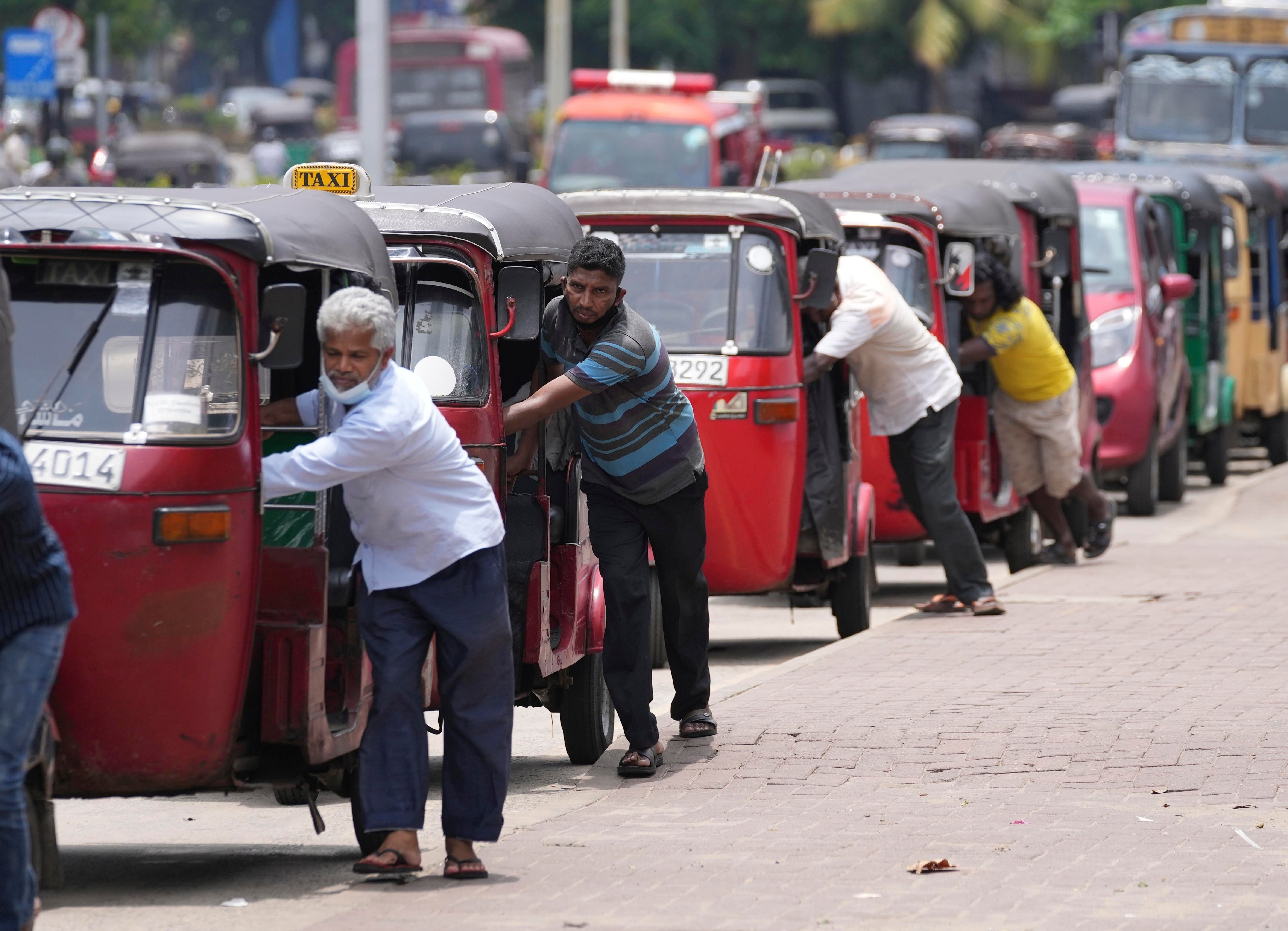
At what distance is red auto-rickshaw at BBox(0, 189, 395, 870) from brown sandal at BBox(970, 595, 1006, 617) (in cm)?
557

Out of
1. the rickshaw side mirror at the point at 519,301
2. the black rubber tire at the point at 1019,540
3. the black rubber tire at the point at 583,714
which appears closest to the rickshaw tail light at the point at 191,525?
the rickshaw side mirror at the point at 519,301

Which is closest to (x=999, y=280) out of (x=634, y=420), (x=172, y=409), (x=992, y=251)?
(x=992, y=251)

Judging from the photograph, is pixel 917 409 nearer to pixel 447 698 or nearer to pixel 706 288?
pixel 706 288

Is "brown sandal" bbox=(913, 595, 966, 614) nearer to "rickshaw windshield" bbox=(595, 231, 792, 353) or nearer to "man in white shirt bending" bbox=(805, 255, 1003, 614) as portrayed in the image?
"man in white shirt bending" bbox=(805, 255, 1003, 614)

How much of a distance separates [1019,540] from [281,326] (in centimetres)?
832

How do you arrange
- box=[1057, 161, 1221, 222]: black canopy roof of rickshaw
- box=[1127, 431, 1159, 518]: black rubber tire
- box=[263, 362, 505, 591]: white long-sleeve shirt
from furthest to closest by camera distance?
1. box=[1057, 161, 1221, 222]: black canopy roof of rickshaw
2. box=[1127, 431, 1159, 518]: black rubber tire
3. box=[263, 362, 505, 591]: white long-sleeve shirt

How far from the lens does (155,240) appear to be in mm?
5500

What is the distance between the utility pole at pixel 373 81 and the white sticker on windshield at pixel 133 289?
15.2 meters

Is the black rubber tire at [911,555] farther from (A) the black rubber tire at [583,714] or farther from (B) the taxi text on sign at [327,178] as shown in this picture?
(B) the taxi text on sign at [327,178]

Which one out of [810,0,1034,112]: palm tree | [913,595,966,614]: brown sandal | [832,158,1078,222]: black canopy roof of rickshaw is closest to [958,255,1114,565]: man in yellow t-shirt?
[832,158,1078,222]: black canopy roof of rickshaw

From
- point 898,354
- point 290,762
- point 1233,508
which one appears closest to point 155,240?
point 290,762

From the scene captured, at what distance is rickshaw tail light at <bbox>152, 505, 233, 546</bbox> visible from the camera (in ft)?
17.8

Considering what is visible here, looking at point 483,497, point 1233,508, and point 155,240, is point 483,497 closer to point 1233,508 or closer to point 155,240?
point 155,240

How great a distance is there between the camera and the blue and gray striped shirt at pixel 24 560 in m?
4.61
